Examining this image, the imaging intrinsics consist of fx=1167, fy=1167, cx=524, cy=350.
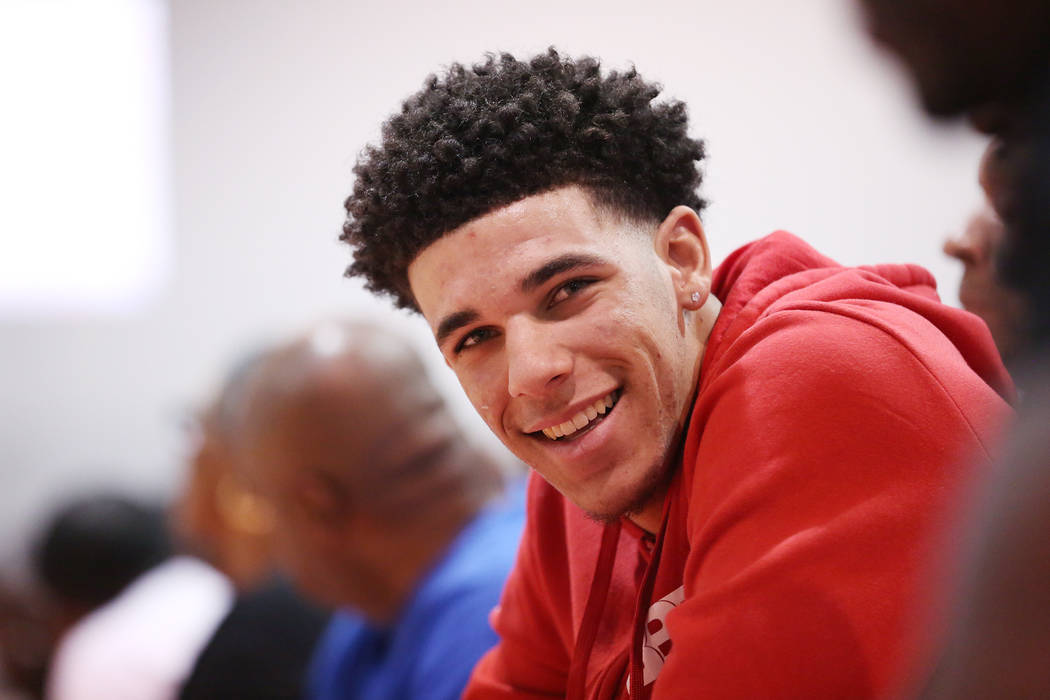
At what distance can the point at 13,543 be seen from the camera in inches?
163

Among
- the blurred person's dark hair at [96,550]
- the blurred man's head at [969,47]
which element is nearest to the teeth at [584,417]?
the blurred man's head at [969,47]

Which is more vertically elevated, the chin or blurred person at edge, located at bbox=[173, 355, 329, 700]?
the chin

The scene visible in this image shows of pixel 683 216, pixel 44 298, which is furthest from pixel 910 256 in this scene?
pixel 44 298

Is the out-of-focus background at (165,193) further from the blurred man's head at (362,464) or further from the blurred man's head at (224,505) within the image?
the blurred man's head at (362,464)

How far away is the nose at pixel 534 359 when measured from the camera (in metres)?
1.15

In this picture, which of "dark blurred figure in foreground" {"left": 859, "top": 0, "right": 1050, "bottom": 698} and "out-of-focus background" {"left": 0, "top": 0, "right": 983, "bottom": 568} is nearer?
"dark blurred figure in foreground" {"left": 859, "top": 0, "right": 1050, "bottom": 698}

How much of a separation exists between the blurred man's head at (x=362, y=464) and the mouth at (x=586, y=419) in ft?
3.14

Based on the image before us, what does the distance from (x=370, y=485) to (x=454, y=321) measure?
977 mm

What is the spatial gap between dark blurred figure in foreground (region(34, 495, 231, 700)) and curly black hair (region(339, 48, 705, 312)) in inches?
63.6

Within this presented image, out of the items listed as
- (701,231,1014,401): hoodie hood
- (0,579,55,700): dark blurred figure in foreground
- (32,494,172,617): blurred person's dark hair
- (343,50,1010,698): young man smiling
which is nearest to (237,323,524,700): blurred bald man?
(343,50,1010,698): young man smiling

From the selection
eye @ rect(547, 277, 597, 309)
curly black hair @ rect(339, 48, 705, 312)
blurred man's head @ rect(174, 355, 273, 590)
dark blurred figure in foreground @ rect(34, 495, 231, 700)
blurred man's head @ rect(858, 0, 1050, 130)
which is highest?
blurred man's head @ rect(858, 0, 1050, 130)

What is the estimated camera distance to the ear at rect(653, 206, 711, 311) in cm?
125

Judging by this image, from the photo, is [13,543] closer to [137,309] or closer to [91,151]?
[137,309]

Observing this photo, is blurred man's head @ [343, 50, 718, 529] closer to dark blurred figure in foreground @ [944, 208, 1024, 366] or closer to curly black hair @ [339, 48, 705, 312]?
curly black hair @ [339, 48, 705, 312]
